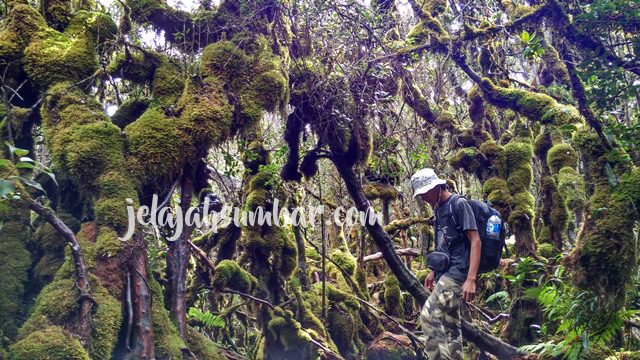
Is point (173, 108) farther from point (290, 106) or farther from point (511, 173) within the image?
point (511, 173)

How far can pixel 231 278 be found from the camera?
6625 millimetres

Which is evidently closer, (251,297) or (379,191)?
(251,297)

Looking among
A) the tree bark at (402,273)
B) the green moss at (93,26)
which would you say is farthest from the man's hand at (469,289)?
the green moss at (93,26)

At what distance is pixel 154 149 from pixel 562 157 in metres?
5.86

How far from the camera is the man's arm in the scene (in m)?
4.26

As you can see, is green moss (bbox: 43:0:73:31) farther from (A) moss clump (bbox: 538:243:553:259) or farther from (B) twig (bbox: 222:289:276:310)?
(A) moss clump (bbox: 538:243:553:259)

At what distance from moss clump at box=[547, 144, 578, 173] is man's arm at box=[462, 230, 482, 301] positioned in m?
3.62

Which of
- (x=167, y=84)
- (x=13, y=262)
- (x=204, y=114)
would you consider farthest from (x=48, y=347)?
(x=167, y=84)

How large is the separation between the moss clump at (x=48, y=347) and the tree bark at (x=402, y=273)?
3.82 metres

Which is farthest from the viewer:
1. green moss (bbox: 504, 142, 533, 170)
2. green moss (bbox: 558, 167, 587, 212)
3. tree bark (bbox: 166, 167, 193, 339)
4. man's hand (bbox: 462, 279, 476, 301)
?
green moss (bbox: 504, 142, 533, 170)

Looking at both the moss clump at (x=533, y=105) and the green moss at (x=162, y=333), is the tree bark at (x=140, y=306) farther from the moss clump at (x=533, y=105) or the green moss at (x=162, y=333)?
the moss clump at (x=533, y=105)

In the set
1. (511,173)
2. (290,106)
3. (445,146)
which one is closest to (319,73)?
(290,106)

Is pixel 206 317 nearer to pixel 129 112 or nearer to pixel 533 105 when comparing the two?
pixel 129 112

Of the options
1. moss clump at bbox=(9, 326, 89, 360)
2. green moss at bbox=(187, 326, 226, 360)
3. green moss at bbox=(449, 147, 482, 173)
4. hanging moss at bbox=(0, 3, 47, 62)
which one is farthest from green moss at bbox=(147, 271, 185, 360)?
green moss at bbox=(449, 147, 482, 173)
